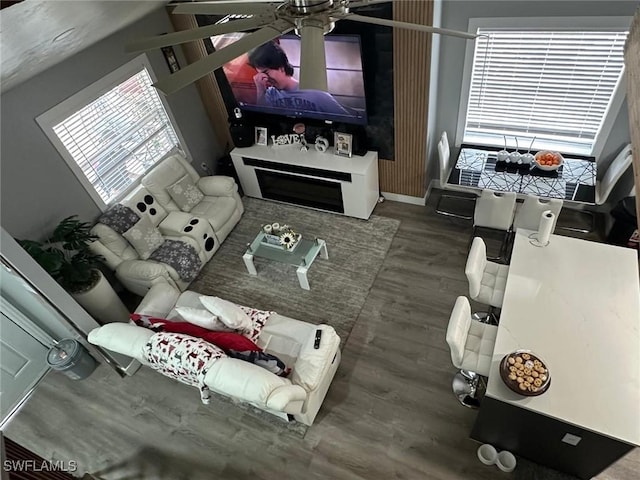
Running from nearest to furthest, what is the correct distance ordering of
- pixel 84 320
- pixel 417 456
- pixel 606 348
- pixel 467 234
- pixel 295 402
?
pixel 606 348, pixel 295 402, pixel 417 456, pixel 84 320, pixel 467 234

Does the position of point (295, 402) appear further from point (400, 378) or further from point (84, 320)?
point (84, 320)

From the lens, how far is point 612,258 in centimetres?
283

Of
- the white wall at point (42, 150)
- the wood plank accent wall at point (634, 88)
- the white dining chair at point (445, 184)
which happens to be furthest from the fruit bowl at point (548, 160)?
the white wall at point (42, 150)

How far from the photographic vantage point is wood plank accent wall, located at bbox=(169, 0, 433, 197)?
11.3ft

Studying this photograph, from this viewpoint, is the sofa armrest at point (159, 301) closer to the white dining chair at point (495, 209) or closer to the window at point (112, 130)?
the window at point (112, 130)

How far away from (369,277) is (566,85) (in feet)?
8.07

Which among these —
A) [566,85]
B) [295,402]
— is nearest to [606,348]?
[295,402]

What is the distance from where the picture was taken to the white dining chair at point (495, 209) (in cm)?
360

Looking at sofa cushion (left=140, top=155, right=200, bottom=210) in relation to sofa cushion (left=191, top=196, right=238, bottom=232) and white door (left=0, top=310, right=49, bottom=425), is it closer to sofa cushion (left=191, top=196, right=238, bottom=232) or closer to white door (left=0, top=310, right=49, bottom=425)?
sofa cushion (left=191, top=196, right=238, bottom=232)

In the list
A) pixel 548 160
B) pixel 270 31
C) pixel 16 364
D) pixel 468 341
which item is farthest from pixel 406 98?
pixel 16 364

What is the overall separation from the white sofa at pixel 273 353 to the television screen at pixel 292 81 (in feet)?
7.20

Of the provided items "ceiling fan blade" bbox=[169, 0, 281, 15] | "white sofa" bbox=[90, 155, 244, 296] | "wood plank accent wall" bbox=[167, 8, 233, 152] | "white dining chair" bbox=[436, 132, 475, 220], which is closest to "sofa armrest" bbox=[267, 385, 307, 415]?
"white sofa" bbox=[90, 155, 244, 296]

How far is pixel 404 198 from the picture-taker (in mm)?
4742

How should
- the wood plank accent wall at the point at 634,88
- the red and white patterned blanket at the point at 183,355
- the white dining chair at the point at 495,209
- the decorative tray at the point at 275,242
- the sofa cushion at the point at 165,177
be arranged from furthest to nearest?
the sofa cushion at the point at 165,177, the decorative tray at the point at 275,242, the white dining chair at the point at 495,209, the red and white patterned blanket at the point at 183,355, the wood plank accent wall at the point at 634,88
